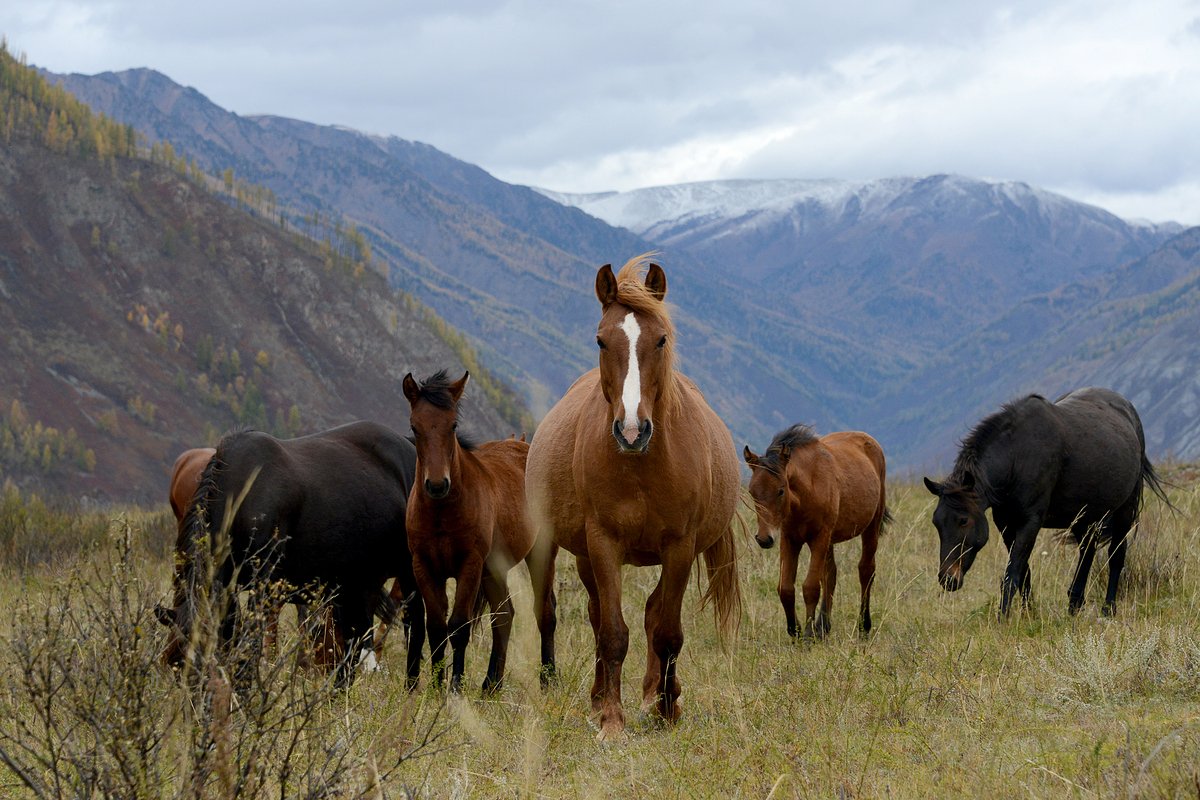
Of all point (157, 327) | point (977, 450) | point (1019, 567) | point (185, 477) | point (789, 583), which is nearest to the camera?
point (1019, 567)

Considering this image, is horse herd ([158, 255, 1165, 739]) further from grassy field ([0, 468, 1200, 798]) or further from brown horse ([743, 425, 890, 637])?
grassy field ([0, 468, 1200, 798])

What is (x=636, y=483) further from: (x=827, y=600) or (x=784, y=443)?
(x=827, y=600)

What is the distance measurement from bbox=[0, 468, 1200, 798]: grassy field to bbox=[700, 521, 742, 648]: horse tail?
29cm

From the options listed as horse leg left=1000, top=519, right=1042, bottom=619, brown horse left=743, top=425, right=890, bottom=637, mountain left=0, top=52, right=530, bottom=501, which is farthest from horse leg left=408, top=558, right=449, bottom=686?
mountain left=0, top=52, right=530, bottom=501

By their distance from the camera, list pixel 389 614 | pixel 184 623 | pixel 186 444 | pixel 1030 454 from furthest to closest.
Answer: pixel 186 444 → pixel 1030 454 → pixel 389 614 → pixel 184 623

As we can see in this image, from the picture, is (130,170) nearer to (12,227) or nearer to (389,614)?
(12,227)

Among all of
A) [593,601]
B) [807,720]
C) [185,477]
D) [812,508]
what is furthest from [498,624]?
[185,477]

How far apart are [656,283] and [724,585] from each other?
252 centimetres

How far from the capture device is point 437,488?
6.86m

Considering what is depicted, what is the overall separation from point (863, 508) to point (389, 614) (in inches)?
180

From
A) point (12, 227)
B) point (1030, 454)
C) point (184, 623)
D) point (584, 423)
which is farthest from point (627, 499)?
point (12, 227)

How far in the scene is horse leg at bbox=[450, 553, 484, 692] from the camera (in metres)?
7.12

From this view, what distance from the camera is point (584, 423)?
6.18m

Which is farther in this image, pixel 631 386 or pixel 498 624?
pixel 498 624
